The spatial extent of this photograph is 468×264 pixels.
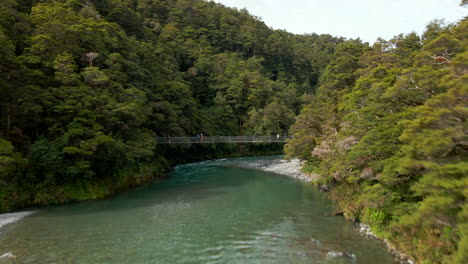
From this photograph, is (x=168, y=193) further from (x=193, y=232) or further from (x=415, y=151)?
(x=415, y=151)

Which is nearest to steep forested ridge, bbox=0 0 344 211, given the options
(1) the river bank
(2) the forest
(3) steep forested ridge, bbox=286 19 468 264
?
(2) the forest

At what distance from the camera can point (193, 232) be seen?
10914 mm

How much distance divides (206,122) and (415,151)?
113ft

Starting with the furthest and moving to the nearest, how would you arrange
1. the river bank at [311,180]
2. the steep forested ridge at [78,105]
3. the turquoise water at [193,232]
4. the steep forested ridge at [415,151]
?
the steep forested ridge at [78,105] < the turquoise water at [193,232] < the river bank at [311,180] < the steep forested ridge at [415,151]

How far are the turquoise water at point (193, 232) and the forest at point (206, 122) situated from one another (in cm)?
145

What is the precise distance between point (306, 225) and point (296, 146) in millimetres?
9586

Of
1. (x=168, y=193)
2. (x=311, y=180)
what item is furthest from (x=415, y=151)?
(x=311, y=180)

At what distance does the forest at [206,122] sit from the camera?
5.78 m

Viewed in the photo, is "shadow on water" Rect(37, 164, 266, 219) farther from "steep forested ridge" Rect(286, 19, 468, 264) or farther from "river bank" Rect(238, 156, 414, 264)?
"steep forested ridge" Rect(286, 19, 468, 264)

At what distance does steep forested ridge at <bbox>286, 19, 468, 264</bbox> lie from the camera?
5168 mm

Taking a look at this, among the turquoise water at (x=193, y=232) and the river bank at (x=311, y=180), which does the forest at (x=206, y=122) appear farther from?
the turquoise water at (x=193, y=232)

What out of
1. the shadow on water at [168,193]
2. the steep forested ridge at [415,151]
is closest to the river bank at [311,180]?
the steep forested ridge at [415,151]

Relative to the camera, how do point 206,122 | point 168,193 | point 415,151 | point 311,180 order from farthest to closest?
point 206,122, point 311,180, point 168,193, point 415,151

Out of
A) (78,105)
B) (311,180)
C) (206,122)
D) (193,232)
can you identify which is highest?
(78,105)
